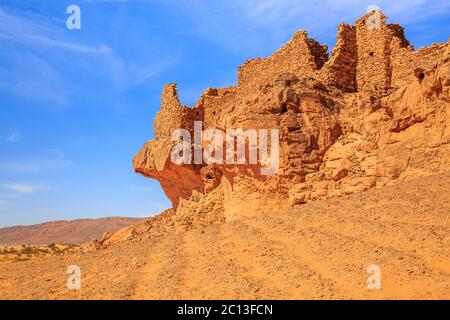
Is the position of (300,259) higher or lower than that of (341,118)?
lower

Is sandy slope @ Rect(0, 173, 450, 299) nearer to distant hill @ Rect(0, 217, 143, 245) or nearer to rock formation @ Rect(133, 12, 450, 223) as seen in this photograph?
rock formation @ Rect(133, 12, 450, 223)

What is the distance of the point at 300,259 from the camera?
6945 mm

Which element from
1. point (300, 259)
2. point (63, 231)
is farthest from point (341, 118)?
point (63, 231)

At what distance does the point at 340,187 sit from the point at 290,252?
4.63 meters

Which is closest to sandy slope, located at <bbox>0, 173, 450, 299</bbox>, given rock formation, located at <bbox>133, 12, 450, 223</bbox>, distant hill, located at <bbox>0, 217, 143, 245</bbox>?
rock formation, located at <bbox>133, 12, 450, 223</bbox>

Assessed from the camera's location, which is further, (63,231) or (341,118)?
(63,231)

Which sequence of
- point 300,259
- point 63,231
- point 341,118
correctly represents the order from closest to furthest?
point 300,259, point 341,118, point 63,231

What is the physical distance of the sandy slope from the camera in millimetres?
5945

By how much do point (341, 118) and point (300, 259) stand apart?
23.8ft

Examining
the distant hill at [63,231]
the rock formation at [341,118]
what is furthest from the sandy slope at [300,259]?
the distant hill at [63,231]

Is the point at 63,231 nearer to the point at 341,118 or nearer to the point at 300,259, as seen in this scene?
the point at 341,118

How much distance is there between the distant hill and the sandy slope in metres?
64.1
